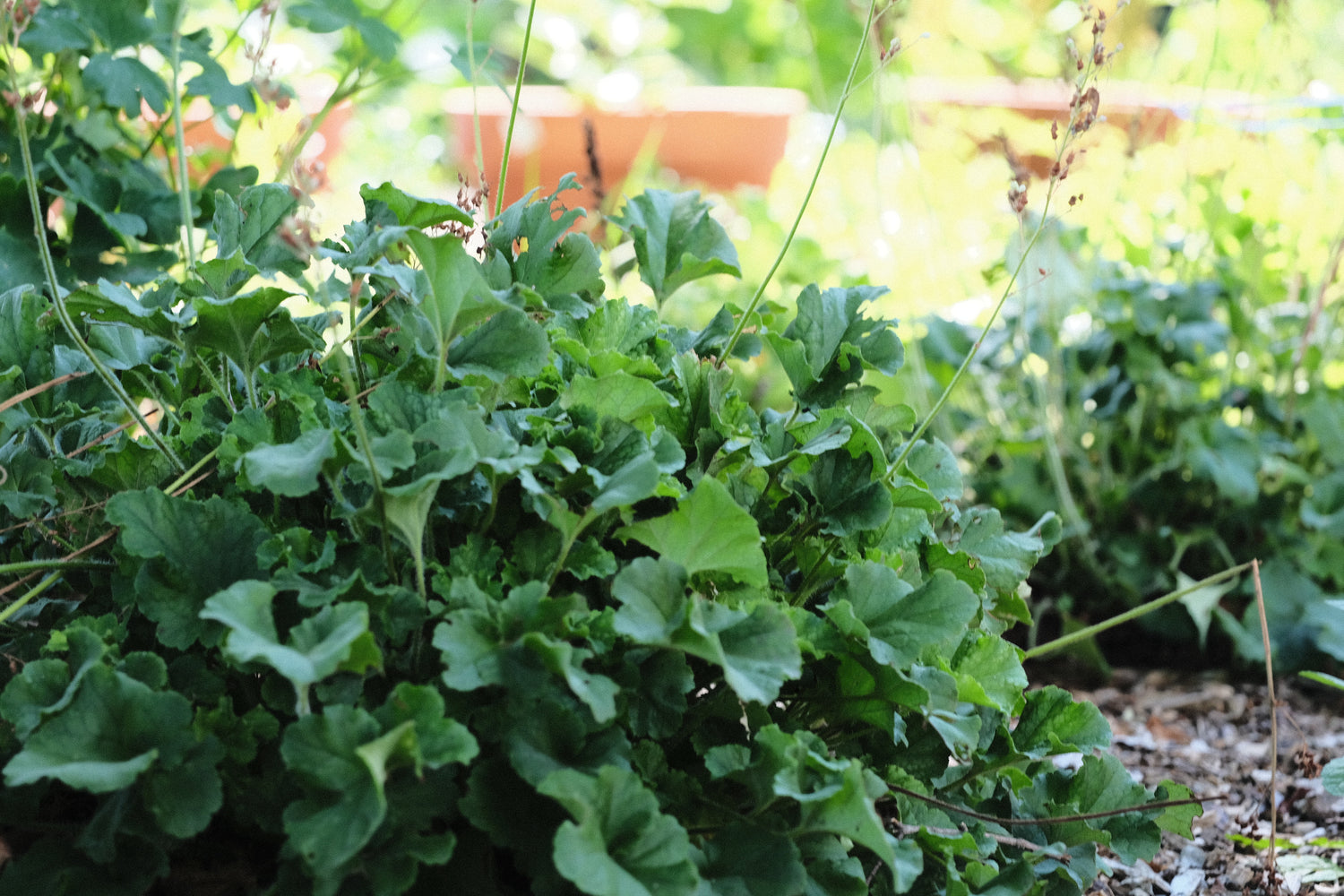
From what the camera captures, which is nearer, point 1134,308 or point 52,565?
point 52,565

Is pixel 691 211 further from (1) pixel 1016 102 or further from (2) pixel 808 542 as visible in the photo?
(1) pixel 1016 102

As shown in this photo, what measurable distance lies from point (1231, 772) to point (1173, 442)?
0.72 m

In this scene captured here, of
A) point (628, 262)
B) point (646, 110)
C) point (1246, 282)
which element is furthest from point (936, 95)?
point (628, 262)

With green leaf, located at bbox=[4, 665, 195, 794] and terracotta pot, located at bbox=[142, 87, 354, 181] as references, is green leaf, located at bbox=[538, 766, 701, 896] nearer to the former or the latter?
green leaf, located at bbox=[4, 665, 195, 794]

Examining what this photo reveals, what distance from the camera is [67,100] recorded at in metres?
1.53

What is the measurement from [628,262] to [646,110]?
2.89 meters

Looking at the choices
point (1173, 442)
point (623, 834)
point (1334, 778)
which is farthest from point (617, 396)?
point (1173, 442)

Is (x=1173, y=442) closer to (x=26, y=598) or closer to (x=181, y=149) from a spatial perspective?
(x=181, y=149)

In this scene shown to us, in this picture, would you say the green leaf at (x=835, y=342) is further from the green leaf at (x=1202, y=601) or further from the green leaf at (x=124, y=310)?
the green leaf at (x=1202, y=601)

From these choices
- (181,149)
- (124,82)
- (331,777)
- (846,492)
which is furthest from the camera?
(124,82)

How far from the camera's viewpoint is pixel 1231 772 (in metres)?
1.48

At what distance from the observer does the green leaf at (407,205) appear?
0.84 meters

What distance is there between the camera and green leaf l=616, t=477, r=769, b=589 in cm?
77

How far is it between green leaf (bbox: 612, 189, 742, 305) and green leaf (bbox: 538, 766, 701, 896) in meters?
0.47
